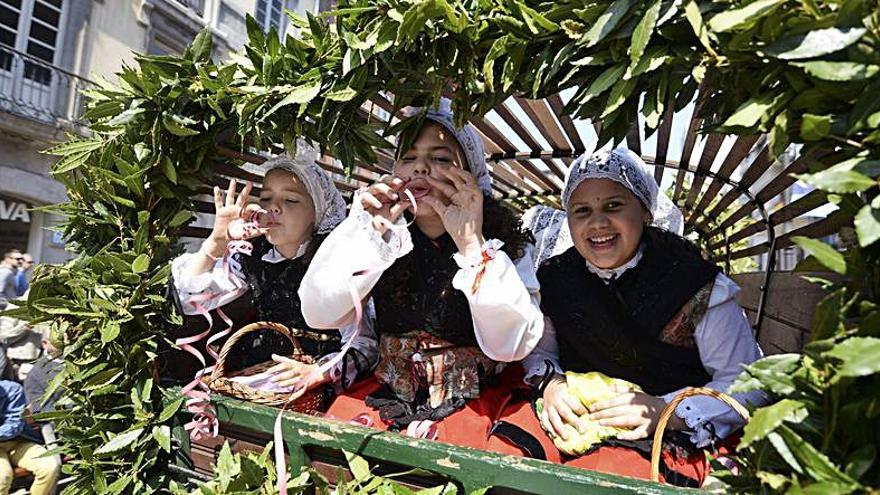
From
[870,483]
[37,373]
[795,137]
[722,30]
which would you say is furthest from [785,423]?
[37,373]

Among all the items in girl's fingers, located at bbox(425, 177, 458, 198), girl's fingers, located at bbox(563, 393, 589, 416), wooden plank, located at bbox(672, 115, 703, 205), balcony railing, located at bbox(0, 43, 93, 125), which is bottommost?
girl's fingers, located at bbox(563, 393, 589, 416)

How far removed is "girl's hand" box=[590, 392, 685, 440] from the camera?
152 cm

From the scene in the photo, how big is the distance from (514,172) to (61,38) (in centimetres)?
882

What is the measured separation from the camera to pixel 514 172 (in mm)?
3625

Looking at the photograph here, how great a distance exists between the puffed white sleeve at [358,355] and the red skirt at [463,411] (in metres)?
0.05

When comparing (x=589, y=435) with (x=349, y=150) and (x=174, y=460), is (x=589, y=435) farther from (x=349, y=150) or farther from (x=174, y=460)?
(x=174, y=460)

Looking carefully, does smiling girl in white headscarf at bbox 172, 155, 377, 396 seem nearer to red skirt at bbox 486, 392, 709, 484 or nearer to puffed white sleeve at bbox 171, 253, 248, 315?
puffed white sleeve at bbox 171, 253, 248, 315

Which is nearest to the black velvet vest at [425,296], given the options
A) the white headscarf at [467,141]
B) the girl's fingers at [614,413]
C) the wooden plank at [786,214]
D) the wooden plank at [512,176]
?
the white headscarf at [467,141]

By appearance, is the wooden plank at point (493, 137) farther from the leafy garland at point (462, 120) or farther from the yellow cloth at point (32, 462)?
the yellow cloth at point (32, 462)

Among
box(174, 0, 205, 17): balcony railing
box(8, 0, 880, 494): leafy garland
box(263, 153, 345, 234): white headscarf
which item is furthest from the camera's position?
box(174, 0, 205, 17): balcony railing

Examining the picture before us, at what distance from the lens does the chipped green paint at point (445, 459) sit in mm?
1140

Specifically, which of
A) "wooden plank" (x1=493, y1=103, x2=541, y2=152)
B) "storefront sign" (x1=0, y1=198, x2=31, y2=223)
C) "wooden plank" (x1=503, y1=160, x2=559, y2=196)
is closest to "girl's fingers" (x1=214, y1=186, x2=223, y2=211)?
"wooden plank" (x1=493, y1=103, x2=541, y2=152)

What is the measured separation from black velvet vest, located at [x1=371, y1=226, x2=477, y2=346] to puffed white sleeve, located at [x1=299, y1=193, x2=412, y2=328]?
0.58ft

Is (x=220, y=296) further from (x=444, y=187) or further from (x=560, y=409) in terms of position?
(x=560, y=409)
